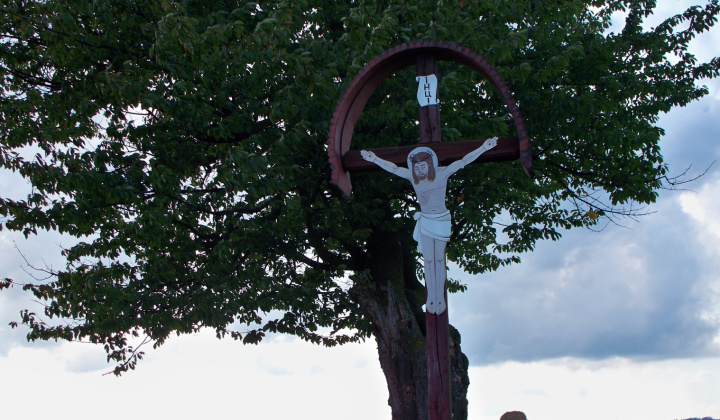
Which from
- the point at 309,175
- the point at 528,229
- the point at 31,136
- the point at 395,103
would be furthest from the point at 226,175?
the point at 528,229

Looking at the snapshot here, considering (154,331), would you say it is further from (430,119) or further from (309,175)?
(430,119)

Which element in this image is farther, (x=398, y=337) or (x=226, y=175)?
(x=398, y=337)

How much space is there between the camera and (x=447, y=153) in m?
8.44

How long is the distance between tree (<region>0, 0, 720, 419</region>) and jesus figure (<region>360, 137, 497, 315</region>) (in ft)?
7.90

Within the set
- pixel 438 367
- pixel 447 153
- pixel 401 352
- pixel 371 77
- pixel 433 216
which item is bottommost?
pixel 438 367

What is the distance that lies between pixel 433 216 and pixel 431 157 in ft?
2.26

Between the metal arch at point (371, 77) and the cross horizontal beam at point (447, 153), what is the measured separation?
0.38 ft

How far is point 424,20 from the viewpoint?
11.8 meters

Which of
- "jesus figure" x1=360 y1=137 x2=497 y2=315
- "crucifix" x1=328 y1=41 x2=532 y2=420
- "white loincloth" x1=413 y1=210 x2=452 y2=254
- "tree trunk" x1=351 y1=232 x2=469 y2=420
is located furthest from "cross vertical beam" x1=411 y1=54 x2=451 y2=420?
"tree trunk" x1=351 y1=232 x2=469 y2=420

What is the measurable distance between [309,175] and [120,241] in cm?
433

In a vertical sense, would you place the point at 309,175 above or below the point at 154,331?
above

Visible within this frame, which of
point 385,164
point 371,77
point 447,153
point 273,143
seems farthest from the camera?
point 273,143

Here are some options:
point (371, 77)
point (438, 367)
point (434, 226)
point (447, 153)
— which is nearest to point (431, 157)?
point (447, 153)

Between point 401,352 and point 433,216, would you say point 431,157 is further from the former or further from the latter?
point 401,352
